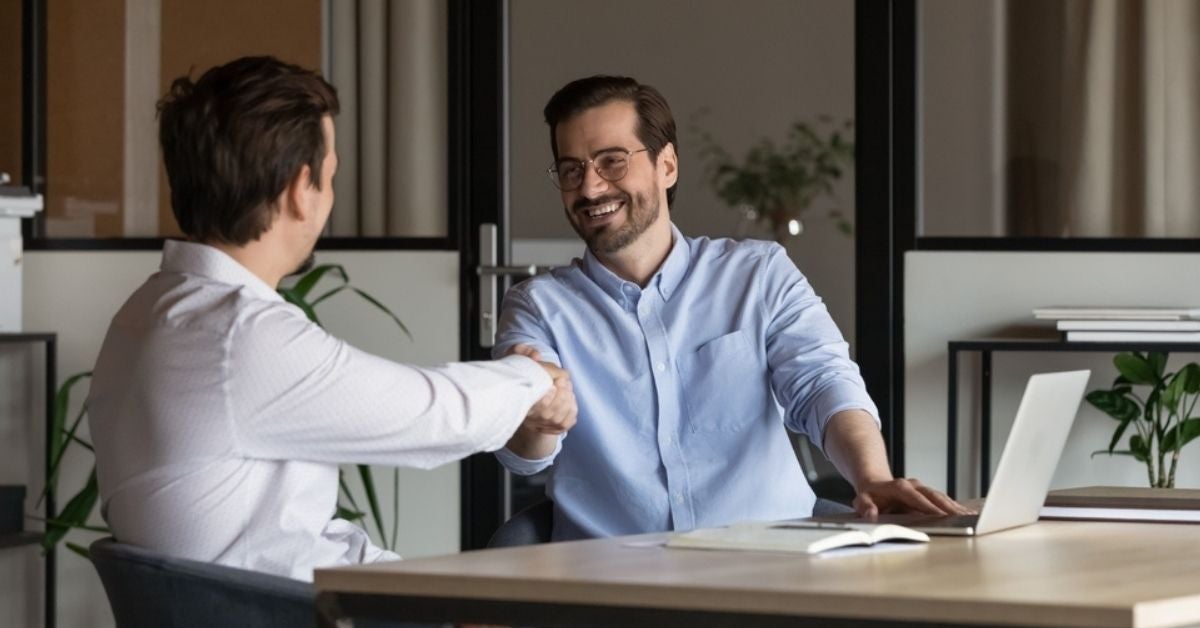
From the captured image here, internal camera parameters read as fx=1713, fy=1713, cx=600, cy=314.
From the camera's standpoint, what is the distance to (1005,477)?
6.28 ft

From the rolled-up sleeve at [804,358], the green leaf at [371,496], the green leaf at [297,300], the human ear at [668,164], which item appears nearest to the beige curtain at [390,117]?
the green leaf at [297,300]

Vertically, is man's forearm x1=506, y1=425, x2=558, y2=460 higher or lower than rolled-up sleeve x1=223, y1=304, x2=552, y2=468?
lower

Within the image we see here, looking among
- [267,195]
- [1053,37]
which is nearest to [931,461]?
[1053,37]

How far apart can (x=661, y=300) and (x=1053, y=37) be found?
1775 mm

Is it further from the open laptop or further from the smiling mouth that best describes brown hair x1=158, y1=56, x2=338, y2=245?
the smiling mouth

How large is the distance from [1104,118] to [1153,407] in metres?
0.70

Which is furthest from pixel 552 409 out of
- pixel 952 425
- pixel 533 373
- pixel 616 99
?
pixel 952 425

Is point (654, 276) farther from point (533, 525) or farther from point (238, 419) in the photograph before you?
point (238, 419)

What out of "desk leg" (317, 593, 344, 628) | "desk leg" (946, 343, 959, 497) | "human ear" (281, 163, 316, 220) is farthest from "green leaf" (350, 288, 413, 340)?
"desk leg" (317, 593, 344, 628)

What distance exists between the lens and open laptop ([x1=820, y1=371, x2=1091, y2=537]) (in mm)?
1877

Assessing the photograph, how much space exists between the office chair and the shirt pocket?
110 centimetres

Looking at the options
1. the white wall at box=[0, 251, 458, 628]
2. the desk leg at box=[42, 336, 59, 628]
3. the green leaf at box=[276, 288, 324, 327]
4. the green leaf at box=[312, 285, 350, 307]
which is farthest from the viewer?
the desk leg at box=[42, 336, 59, 628]

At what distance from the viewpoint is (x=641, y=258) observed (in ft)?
9.21

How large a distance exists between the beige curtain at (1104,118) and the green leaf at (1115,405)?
1.29ft
